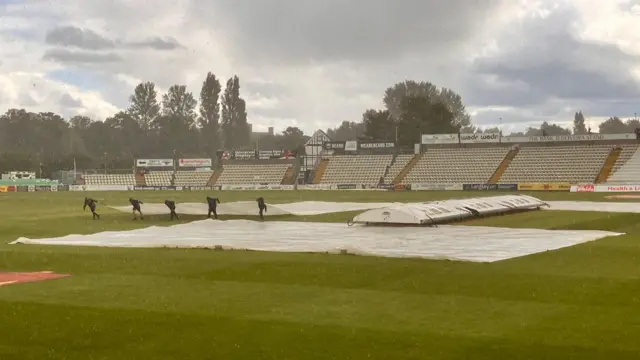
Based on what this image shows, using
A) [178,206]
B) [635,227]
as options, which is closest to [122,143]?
[178,206]

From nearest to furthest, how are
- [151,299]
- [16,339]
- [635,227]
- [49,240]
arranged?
[16,339], [151,299], [49,240], [635,227]

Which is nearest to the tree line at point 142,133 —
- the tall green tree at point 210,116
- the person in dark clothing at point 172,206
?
the tall green tree at point 210,116

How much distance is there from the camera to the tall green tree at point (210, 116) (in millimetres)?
185625

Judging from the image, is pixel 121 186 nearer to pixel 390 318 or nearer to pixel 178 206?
pixel 178 206

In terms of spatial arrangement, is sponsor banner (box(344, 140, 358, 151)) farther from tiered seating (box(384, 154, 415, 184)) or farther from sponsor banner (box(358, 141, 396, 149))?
tiered seating (box(384, 154, 415, 184))

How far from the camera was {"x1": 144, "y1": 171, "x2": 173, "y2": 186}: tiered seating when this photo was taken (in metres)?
123

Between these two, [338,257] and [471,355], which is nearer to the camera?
[471,355]

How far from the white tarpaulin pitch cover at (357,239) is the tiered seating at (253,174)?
81.5 meters

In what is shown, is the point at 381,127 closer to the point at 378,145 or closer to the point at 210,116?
the point at 378,145

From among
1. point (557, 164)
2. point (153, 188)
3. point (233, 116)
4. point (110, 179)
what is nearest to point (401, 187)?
point (557, 164)

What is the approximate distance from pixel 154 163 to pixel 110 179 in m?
8.89

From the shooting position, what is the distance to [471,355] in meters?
10.4

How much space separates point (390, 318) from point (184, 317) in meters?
3.69

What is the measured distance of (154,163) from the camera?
130m
